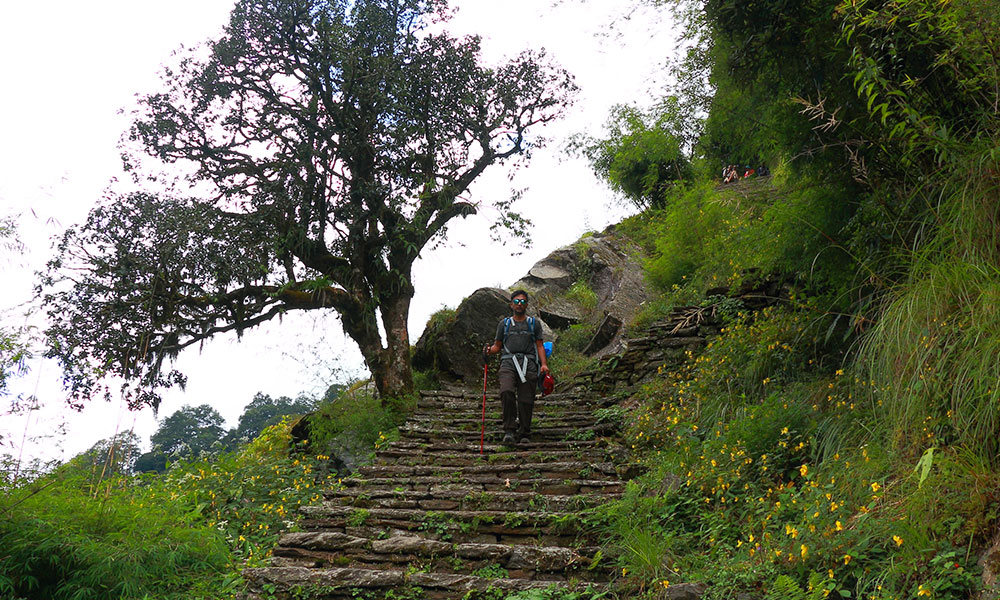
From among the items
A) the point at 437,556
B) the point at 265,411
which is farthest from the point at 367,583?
the point at 265,411

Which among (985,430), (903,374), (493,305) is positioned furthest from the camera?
(493,305)

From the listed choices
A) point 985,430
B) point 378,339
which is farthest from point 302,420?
point 985,430

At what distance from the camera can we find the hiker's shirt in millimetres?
8352

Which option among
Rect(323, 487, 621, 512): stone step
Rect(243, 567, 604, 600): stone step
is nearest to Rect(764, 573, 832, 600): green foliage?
Rect(243, 567, 604, 600): stone step

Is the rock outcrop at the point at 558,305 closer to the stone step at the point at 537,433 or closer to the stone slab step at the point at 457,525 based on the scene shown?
the stone step at the point at 537,433

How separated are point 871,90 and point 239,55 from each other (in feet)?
33.1

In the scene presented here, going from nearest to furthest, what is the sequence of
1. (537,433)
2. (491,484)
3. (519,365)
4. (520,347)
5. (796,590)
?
(796,590) → (491,484) → (519,365) → (520,347) → (537,433)

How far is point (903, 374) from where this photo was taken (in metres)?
4.33

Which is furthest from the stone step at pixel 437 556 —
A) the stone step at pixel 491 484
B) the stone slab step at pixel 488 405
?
the stone slab step at pixel 488 405

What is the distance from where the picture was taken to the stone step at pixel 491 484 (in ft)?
22.8

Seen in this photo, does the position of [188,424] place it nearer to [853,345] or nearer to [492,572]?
[492,572]

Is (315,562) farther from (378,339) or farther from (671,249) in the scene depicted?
(671,249)

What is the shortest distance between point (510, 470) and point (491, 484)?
1.34 ft

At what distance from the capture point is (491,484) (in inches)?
290
